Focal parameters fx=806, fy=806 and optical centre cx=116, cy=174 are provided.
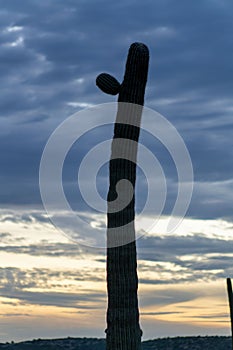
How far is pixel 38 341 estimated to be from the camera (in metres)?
43.8

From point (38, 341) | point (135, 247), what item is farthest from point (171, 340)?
point (135, 247)

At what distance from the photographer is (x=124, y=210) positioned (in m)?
14.9

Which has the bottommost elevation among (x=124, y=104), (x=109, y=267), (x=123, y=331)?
(x=123, y=331)

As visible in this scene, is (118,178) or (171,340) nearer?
(118,178)

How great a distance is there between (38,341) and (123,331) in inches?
1191

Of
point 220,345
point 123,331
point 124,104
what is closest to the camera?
point 123,331

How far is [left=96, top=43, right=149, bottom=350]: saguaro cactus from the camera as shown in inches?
572

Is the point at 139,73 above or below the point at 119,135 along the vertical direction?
above

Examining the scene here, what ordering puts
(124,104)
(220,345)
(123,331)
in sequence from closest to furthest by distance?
1. (123,331)
2. (124,104)
3. (220,345)

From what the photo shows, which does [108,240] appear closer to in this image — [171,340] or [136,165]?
[136,165]

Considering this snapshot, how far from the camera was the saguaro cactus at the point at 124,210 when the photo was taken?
1454 centimetres

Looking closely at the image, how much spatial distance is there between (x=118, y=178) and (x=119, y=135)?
85 centimetres

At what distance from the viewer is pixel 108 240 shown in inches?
586

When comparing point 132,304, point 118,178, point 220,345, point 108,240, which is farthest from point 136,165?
point 220,345
